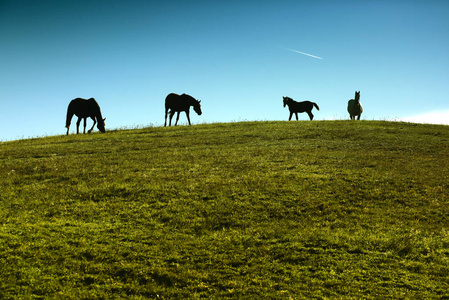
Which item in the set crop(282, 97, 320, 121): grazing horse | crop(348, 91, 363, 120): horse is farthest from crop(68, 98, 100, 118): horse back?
crop(348, 91, 363, 120): horse

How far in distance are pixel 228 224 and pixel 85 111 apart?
2649cm

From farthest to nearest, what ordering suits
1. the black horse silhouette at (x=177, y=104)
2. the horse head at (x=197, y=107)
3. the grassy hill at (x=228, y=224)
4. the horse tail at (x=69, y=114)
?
the horse head at (x=197, y=107), the black horse silhouette at (x=177, y=104), the horse tail at (x=69, y=114), the grassy hill at (x=228, y=224)

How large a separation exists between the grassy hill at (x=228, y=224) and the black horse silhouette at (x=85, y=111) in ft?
44.5

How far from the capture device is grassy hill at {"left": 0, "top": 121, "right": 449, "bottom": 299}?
8.11 meters

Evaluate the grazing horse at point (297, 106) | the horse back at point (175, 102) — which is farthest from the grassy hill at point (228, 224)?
the grazing horse at point (297, 106)

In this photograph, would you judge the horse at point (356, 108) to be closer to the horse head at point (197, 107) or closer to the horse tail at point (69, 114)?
the horse head at point (197, 107)

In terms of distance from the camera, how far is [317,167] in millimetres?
17250

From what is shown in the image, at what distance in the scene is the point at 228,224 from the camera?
37.1ft

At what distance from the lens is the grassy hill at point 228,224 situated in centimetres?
811

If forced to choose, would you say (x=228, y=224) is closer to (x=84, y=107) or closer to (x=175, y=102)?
(x=84, y=107)

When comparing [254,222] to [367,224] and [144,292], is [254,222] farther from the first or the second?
[144,292]

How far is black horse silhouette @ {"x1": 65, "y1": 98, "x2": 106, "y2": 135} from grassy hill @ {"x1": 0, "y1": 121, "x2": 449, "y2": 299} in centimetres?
1355

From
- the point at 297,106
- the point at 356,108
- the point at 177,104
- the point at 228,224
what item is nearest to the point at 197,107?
the point at 177,104

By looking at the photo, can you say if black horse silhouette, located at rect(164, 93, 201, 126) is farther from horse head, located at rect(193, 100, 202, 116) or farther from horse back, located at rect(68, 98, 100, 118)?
horse back, located at rect(68, 98, 100, 118)
